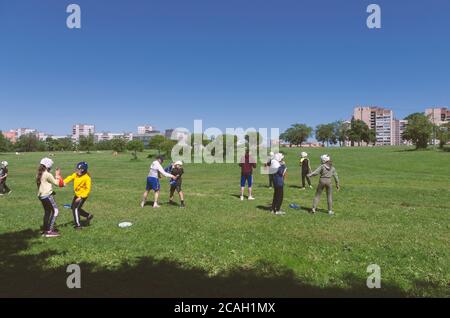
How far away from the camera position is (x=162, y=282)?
641cm

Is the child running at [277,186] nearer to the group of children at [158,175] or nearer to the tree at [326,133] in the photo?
the group of children at [158,175]

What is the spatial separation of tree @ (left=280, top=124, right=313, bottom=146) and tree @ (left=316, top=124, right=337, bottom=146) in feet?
15.0

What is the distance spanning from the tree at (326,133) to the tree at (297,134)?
459cm

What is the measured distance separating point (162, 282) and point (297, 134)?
167573 mm

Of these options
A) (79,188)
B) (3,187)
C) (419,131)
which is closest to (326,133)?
(419,131)

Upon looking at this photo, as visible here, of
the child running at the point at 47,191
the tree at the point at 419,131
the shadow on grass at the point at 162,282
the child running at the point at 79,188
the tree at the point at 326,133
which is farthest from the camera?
the tree at the point at 326,133

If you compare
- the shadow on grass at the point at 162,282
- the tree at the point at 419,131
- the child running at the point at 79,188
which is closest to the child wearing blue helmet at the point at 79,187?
the child running at the point at 79,188

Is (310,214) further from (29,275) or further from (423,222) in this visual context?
(29,275)

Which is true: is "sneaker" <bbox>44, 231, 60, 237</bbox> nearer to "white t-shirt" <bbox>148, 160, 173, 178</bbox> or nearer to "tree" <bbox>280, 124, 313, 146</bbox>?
"white t-shirt" <bbox>148, 160, 173, 178</bbox>

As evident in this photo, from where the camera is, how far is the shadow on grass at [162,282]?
19.6 feet

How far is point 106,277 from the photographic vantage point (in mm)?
6633

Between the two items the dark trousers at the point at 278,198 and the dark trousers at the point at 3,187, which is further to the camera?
the dark trousers at the point at 3,187

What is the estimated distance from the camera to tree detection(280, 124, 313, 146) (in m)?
169
